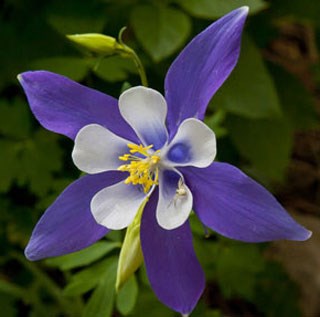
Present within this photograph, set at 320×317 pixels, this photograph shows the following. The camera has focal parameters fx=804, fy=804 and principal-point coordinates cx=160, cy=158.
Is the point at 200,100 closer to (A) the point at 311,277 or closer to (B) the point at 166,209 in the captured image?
(B) the point at 166,209

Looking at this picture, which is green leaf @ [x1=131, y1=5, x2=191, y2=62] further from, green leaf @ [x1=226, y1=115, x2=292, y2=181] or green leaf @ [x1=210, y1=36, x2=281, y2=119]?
green leaf @ [x1=226, y1=115, x2=292, y2=181]

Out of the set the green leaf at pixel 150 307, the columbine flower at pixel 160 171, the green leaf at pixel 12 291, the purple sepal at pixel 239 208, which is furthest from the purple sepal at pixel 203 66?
the green leaf at pixel 12 291

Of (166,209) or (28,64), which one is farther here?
(28,64)

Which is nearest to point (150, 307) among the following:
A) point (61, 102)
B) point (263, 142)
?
point (61, 102)

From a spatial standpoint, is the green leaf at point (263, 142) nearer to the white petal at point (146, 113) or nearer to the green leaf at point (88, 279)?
the green leaf at point (88, 279)

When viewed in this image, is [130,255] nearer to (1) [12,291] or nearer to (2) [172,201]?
(2) [172,201]

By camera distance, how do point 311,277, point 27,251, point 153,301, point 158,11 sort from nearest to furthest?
point 27,251 → point 153,301 → point 158,11 → point 311,277

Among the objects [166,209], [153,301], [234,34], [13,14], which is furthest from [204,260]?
[13,14]
